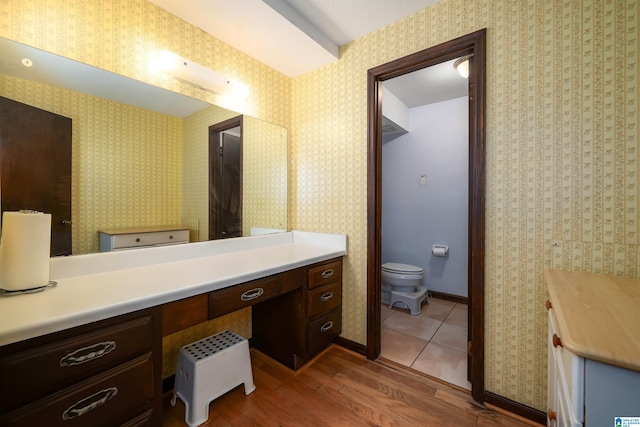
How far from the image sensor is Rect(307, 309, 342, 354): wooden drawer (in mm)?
1782

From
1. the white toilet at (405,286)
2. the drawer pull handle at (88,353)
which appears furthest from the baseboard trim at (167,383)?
the white toilet at (405,286)

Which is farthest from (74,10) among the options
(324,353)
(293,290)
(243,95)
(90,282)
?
(324,353)

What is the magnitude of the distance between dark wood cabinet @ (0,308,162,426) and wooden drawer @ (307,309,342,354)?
0.94m

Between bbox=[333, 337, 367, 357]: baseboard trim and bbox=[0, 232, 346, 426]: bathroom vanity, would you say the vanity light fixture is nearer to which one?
bbox=[0, 232, 346, 426]: bathroom vanity

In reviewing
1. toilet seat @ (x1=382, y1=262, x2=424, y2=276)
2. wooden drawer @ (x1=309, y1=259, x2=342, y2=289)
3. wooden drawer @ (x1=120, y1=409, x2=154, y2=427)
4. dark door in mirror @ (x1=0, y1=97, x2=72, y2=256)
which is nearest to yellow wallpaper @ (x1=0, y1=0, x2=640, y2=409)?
dark door in mirror @ (x1=0, y1=97, x2=72, y2=256)

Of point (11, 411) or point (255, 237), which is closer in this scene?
point (11, 411)

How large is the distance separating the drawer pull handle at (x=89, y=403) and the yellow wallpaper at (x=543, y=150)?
1785 mm

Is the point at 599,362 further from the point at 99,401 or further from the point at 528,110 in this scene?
the point at 99,401

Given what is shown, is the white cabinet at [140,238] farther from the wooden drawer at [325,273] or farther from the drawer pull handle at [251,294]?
the wooden drawer at [325,273]

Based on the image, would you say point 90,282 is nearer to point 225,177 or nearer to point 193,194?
point 193,194

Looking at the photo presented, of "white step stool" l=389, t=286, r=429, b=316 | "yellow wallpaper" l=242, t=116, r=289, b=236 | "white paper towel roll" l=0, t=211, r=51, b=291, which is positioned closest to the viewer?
"white paper towel roll" l=0, t=211, r=51, b=291

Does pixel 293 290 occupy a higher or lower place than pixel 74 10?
lower

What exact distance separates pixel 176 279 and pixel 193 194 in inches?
26.6

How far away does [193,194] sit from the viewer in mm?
1696
